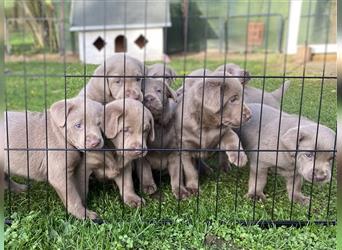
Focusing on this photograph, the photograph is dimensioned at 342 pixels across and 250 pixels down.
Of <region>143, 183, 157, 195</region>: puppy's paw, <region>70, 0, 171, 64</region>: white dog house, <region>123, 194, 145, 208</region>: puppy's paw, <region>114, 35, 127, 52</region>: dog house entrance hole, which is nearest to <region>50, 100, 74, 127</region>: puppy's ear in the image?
<region>123, 194, 145, 208</region>: puppy's paw

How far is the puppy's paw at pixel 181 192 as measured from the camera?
3332 millimetres

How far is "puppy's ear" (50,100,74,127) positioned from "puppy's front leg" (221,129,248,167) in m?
1.04

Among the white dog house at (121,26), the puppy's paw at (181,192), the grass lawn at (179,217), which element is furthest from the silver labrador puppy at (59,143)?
the white dog house at (121,26)

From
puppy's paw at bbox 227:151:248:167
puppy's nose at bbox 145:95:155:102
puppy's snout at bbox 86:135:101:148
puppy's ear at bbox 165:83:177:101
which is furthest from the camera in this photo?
puppy's ear at bbox 165:83:177:101

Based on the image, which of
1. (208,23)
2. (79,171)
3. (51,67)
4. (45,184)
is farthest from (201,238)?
(208,23)

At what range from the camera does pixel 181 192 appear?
3367mm

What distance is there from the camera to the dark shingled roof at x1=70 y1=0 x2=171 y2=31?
835cm

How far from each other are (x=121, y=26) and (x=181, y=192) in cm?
555

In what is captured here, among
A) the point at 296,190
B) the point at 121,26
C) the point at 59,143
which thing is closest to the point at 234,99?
the point at 296,190

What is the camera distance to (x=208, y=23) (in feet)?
30.6

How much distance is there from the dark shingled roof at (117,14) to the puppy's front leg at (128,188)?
537 centimetres

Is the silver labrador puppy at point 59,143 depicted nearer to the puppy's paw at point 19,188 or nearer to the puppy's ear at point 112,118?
the puppy's ear at point 112,118

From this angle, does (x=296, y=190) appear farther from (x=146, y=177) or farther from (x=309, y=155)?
(x=146, y=177)

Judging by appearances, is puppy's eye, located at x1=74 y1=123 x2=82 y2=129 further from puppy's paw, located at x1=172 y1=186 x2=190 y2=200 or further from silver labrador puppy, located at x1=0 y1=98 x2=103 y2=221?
puppy's paw, located at x1=172 y1=186 x2=190 y2=200
